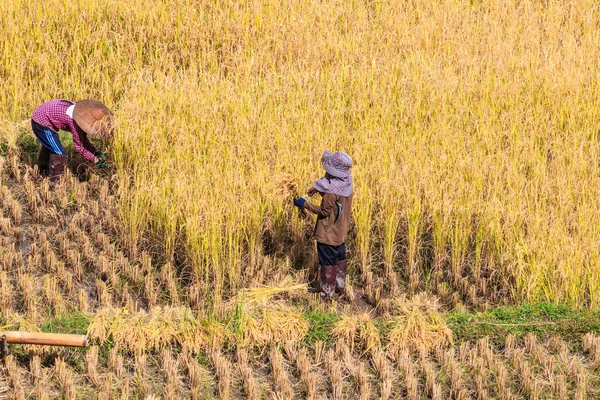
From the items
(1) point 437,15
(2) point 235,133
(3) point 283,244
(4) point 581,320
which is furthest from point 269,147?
(1) point 437,15

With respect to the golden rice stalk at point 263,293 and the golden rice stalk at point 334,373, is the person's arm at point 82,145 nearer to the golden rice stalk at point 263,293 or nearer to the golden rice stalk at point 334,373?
the golden rice stalk at point 263,293

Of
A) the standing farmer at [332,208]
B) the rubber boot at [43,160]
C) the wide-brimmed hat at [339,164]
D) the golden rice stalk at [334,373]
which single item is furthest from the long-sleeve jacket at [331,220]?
the rubber boot at [43,160]

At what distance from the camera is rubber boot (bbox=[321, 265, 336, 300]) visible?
17.5ft

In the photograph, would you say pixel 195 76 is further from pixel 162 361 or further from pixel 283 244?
pixel 162 361

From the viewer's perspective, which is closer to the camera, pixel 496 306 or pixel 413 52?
pixel 496 306

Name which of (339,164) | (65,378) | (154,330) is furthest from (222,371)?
(339,164)

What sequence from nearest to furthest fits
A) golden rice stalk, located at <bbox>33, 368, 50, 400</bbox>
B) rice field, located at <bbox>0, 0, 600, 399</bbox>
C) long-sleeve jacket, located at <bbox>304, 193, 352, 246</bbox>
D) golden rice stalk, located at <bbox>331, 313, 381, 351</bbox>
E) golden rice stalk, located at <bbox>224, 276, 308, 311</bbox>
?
golden rice stalk, located at <bbox>33, 368, 50, 400</bbox> → rice field, located at <bbox>0, 0, 600, 399</bbox> → golden rice stalk, located at <bbox>331, 313, 381, 351</bbox> → golden rice stalk, located at <bbox>224, 276, 308, 311</bbox> → long-sleeve jacket, located at <bbox>304, 193, 352, 246</bbox>

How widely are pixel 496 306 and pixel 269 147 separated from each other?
203 cm

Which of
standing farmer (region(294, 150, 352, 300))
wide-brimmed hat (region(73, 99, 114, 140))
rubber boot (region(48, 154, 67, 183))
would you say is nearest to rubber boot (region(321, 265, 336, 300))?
standing farmer (region(294, 150, 352, 300))

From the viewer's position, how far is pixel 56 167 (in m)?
6.46

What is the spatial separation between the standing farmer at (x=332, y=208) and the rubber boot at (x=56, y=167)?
6.75ft

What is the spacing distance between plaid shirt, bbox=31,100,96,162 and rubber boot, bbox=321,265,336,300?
2002 mm

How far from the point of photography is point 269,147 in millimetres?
6488

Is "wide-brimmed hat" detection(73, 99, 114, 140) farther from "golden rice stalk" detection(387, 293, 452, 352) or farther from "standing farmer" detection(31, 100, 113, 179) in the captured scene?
"golden rice stalk" detection(387, 293, 452, 352)
